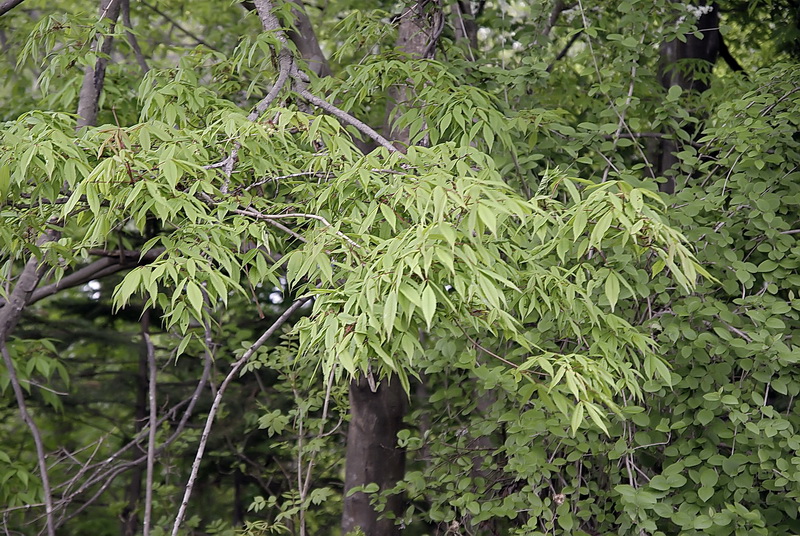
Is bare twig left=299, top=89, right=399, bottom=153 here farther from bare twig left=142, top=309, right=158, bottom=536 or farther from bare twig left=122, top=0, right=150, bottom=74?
bare twig left=122, top=0, right=150, bottom=74

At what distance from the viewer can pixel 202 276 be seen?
2.35 meters

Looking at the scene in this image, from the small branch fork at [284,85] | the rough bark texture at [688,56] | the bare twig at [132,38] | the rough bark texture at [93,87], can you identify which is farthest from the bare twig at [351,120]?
the rough bark texture at [688,56]

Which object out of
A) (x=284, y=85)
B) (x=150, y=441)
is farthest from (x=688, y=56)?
(x=150, y=441)

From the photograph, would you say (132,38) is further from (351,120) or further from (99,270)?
(351,120)

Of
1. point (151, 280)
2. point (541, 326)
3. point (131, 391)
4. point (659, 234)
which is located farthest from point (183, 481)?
point (659, 234)

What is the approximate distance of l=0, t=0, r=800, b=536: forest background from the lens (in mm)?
2236

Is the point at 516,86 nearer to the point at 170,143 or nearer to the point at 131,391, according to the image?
the point at 170,143

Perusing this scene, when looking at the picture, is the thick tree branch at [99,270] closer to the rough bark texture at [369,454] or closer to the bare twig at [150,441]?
the bare twig at [150,441]

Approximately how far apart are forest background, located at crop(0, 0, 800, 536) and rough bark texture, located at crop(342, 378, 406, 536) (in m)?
0.01

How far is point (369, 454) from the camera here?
472 cm

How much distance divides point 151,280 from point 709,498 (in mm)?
2291

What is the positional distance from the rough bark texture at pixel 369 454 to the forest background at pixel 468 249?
15 millimetres

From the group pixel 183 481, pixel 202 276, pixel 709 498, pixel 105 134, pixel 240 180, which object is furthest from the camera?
pixel 183 481

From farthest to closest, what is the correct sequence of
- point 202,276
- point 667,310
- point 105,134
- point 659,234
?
point 667,310
point 105,134
point 202,276
point 659,234
